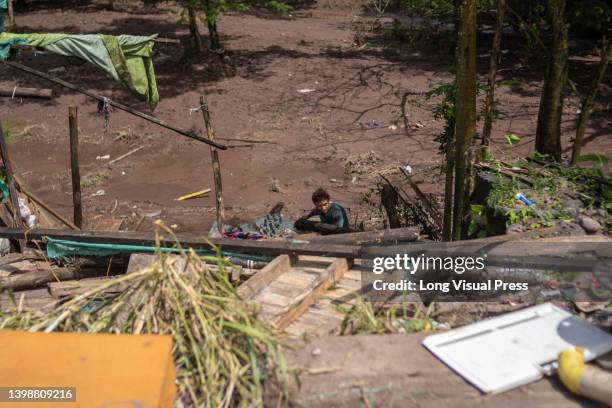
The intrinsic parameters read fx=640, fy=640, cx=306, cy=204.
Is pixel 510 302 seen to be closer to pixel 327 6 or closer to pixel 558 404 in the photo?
pixel 558 404

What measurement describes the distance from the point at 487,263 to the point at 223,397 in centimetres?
221

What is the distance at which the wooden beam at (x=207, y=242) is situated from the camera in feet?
14.1

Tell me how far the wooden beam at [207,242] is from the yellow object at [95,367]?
1.21 m

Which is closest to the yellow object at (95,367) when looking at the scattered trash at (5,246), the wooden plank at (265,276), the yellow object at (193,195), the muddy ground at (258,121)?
the wooden plank at (265,276)

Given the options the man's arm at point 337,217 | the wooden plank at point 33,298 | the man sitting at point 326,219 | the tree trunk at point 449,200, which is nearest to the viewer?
the wooden plank at point 33,298

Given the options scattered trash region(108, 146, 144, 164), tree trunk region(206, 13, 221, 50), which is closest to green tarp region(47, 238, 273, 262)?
scattered trash region(108, 146, 144, 164)

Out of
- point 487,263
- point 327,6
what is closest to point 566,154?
point 487,263

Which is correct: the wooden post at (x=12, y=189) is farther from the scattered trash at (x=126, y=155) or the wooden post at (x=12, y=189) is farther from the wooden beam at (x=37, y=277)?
the scattered trash at (x=126, y=155)

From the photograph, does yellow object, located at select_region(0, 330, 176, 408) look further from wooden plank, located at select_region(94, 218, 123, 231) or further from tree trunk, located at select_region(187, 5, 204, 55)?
tree trunk, located at select_region(187, 5, 204, 55)

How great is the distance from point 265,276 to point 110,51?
5.25 metres

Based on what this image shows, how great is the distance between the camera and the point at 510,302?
3850mm

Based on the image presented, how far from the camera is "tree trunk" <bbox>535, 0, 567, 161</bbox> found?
6.86m

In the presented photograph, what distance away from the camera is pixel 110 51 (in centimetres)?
816

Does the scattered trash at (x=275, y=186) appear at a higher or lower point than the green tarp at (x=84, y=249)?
lower
